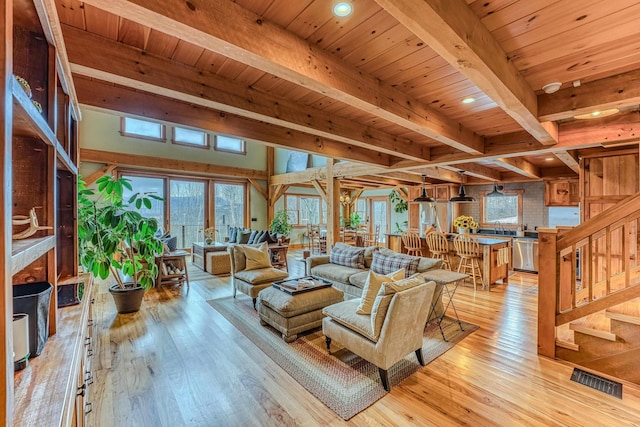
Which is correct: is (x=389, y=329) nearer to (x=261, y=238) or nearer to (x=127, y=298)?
(x=127, y=298)

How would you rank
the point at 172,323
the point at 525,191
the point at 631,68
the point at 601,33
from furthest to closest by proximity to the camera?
the point at 525,191 → the point at 172,323 → the point at 631,68 → the point at 601,33

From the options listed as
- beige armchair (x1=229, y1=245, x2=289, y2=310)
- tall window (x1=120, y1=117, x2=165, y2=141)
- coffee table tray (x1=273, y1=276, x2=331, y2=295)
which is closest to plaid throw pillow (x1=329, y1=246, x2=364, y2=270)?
beige armchair (x1=229, y1=245, x2=289, y2=310)

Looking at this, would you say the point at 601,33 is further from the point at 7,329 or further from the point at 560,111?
the point at 7,329

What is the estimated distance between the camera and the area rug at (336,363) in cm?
220

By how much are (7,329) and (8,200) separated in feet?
0.92

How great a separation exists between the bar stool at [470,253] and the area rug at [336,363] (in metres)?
1.96

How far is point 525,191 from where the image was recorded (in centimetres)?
723

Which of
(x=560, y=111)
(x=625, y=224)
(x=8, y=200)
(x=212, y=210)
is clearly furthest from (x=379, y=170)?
(x=212, y=210)

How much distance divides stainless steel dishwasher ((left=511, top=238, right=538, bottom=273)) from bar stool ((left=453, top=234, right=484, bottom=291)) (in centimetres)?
187

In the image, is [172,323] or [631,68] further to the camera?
[172,323]

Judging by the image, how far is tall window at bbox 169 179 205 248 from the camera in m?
8.55

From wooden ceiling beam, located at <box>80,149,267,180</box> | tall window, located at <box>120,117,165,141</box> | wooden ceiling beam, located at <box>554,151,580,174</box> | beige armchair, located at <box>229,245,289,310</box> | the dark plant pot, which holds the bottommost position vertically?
the dark plant pot

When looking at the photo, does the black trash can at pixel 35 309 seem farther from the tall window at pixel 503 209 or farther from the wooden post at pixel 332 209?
the tall window at pixel 503 209

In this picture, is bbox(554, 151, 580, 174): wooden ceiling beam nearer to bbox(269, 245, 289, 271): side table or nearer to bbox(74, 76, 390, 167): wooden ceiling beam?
bbox(74, 76, 390, 167): wooden ceiling beam
